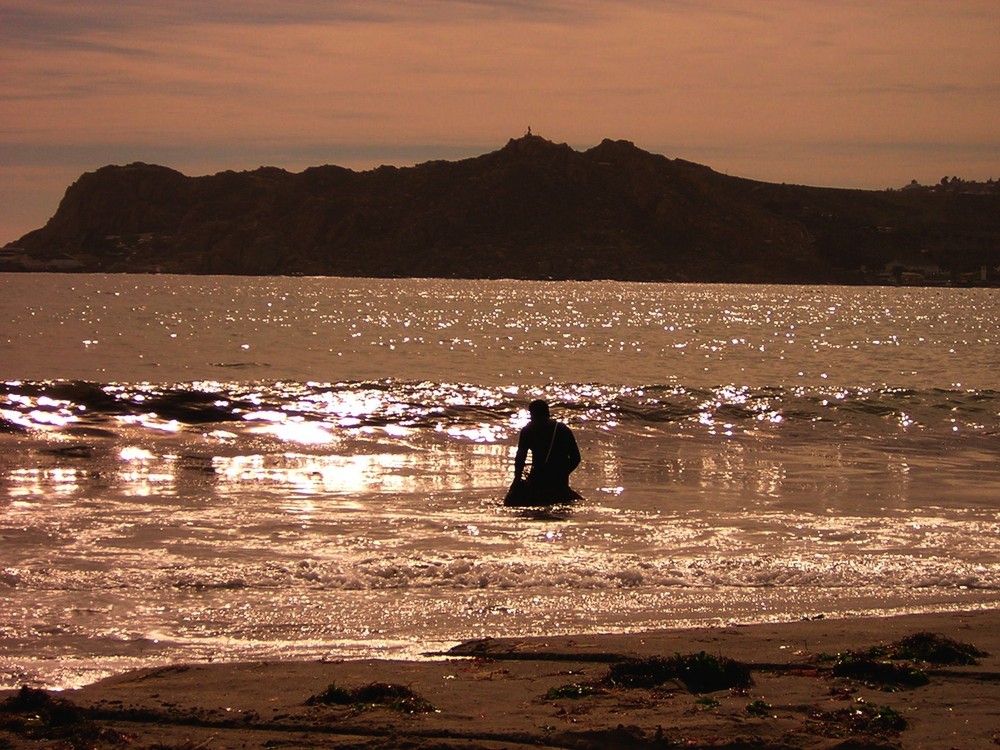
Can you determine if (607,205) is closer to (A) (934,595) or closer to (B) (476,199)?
(B) (476,199)

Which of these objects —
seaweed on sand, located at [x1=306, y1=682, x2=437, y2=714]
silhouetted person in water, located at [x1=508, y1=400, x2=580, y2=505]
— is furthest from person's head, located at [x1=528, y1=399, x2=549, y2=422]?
seaweed on sand, located at [x1=306, y1=682, x2=437, y2=714]

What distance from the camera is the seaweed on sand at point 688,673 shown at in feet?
20.3

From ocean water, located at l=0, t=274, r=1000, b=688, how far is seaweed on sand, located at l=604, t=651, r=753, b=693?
4.29 ft

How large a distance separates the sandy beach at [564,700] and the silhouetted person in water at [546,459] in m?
5.67

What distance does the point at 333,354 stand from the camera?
4216 cm

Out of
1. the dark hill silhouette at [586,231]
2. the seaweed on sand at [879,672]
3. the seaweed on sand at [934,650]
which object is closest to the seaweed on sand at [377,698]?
the seaweed on sand at [879,672]

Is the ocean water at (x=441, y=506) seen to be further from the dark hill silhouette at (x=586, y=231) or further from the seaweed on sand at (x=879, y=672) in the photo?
the dark hill silhouette at (x=586, y=231)

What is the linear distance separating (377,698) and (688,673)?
162cm

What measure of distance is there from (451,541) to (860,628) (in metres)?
4.11

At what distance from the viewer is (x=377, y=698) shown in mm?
5934

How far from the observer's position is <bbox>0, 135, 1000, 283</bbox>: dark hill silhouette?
17938cm

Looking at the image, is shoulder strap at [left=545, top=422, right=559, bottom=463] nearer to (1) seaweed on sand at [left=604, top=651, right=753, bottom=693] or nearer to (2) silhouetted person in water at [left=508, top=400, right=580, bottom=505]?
(2) silhouetted person in water at [left=508, top=400, right=580, bottom=505]

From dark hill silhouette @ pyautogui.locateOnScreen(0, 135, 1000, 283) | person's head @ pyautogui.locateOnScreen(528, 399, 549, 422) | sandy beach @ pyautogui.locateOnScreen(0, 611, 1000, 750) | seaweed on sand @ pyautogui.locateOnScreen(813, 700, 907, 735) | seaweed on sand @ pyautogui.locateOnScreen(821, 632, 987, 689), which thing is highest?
dark hill silhouette @ pyautogui.locateOnScreen(0, 135, 1000, 283)

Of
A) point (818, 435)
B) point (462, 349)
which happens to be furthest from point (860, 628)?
point (462, 349)
